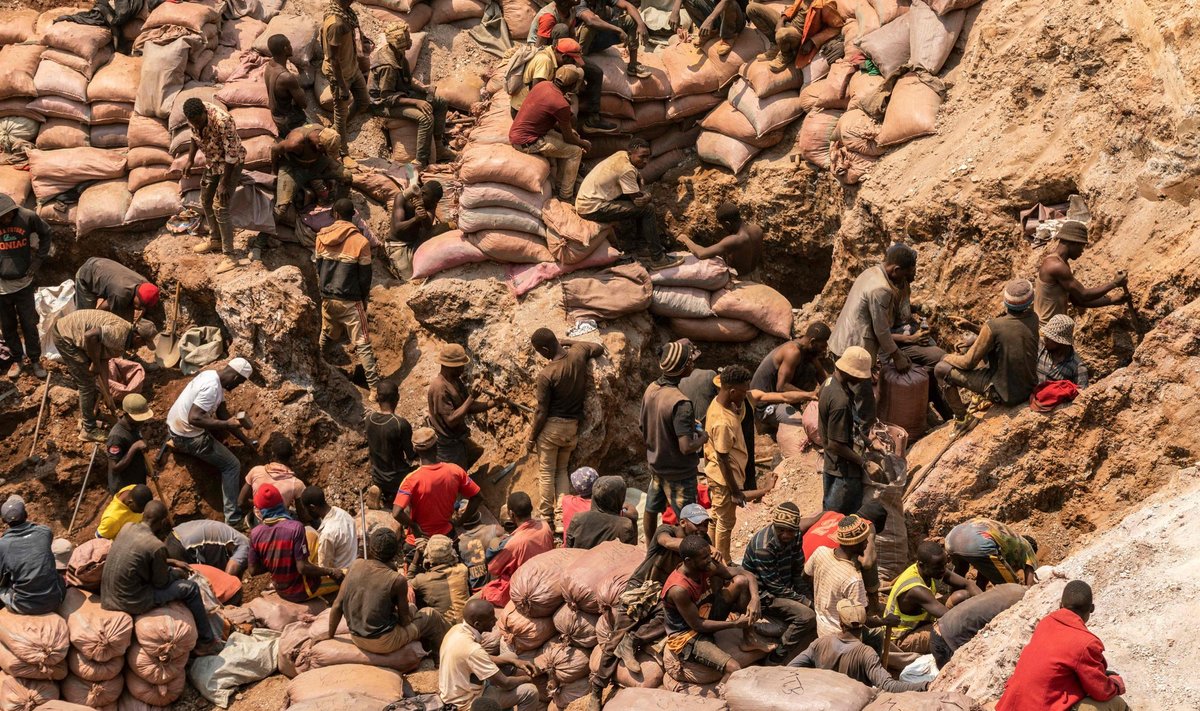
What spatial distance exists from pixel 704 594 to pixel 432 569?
255 cm

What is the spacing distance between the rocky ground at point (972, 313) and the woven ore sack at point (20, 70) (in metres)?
1.49

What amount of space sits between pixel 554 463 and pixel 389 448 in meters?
1.27

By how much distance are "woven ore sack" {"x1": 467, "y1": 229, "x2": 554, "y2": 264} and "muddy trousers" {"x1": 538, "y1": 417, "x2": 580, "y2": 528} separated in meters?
1.58

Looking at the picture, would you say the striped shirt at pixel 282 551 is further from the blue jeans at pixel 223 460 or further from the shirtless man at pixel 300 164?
the shirtless man at pixel 300 164

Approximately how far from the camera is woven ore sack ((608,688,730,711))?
25.6ft

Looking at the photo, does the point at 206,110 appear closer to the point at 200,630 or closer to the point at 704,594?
the point at 200,630

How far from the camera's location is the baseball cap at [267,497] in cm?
1024

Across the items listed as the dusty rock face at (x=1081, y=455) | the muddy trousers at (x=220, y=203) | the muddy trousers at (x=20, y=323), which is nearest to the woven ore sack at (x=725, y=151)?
the muddy trousers at (x=220, y=203)

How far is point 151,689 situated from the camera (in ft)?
31.3

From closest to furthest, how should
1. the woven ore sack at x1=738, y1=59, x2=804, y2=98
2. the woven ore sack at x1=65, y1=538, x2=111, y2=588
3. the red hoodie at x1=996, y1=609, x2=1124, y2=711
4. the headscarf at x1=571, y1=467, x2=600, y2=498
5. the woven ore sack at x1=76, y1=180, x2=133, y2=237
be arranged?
the red hoodie at x1=996, y1=609, x2=1124, y2=711, the woven ore sack at x1=65, y1=538, x2=111, y2=588, the headscarf at x1=571, y1=467, x2=600, y2=498, the woven ore sack at x1=76, y1=180, x2=133, y2=237, the woven ore sack at x1=738, y1=59, x2=804, y2=98

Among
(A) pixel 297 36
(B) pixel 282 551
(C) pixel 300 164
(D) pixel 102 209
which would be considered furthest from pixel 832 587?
(A) pixel 297 36

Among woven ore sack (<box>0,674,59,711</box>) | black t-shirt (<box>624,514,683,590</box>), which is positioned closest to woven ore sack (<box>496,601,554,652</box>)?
black t-shirt (<box>624,514,683,590</box>)

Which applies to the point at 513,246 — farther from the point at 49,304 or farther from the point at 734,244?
the point at 49,304

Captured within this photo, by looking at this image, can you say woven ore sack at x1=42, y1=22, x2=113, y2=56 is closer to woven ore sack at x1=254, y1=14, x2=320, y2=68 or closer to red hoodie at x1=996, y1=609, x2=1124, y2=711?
woven ore sack at x1=254, y1=14, x2=320, y2=68
